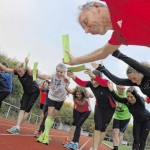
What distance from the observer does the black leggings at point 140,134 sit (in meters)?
6.50

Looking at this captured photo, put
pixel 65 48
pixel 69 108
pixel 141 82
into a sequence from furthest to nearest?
pixel 69 108, pixel 141 82, pixel 65 48

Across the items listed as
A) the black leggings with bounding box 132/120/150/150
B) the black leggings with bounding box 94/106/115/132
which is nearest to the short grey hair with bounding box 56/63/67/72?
the black leggings with bounding box 94/106/115/132

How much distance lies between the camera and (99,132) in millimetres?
7359

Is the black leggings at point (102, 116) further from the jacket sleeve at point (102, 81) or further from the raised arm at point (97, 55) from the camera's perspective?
the raised arm at point (97, 55)

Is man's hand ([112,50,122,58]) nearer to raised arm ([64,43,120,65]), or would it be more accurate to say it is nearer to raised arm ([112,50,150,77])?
raised arm ([112,50,150,77])

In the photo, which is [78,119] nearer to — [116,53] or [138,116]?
[138,116]

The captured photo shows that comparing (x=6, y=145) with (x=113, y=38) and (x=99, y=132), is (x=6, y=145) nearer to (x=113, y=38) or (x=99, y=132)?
(x=99, y=132)

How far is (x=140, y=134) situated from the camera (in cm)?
656

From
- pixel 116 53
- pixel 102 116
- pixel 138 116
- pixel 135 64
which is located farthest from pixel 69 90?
pixel 116 53

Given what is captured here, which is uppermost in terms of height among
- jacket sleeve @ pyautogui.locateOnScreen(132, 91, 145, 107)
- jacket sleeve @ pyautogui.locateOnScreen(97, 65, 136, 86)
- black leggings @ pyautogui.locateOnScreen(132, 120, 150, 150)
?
jacket sleeve @ pyautogui.locateOnScreen(97, 65, 136, 86)

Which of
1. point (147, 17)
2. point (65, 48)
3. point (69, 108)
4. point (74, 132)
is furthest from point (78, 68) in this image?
point (69, 108)

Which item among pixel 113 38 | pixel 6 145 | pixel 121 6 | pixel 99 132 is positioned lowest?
pixel 6 145

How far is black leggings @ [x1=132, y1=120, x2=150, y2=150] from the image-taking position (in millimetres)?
6500

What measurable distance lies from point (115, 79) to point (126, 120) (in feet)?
12.5
